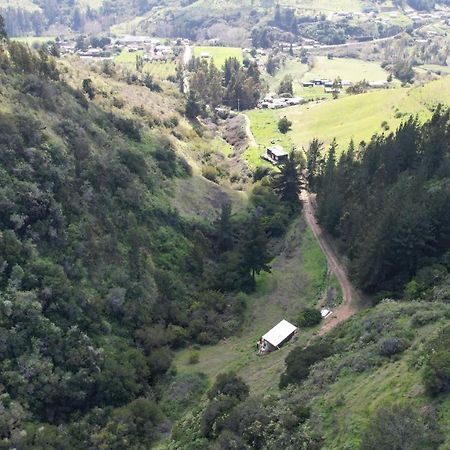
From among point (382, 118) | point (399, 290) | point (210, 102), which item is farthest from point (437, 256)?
point (210, 102)

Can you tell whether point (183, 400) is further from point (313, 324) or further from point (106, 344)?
point (313, 324)

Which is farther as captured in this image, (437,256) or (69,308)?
(437,256)

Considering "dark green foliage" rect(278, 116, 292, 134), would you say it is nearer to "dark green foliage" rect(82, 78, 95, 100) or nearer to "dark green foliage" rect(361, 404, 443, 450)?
"dark green foliage" rect(82, 78, 95, 100)

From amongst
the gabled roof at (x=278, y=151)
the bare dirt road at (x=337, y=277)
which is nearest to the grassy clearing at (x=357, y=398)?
the bare dirt road at (x=337, y=277)

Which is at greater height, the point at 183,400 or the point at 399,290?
the point at 399,290

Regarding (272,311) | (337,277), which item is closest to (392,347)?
(272,311)

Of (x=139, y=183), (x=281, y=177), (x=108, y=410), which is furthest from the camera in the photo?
(x=281, y=177)

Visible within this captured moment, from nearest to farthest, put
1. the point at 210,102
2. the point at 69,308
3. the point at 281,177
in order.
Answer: the point at 69,308
the point at 281,177
the point at 210,102

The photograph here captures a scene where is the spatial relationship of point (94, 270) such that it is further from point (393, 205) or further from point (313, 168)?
point (313, 168)
